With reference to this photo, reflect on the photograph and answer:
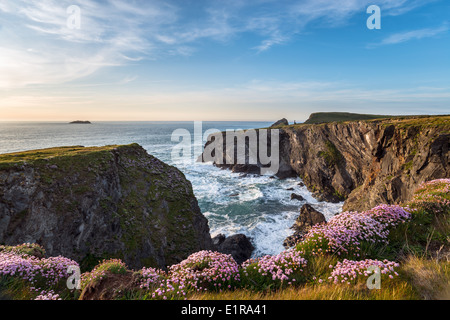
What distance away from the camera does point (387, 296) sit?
168 inches

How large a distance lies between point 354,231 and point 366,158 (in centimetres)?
3986

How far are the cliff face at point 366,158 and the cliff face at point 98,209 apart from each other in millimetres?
23636

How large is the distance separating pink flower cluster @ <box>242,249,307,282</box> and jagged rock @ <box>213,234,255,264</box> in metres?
20.0

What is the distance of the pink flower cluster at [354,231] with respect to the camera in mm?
6545

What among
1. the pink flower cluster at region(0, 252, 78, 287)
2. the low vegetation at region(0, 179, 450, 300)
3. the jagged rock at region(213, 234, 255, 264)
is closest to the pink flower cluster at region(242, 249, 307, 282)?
the low vegetation at region(0, 179, 450, 300)

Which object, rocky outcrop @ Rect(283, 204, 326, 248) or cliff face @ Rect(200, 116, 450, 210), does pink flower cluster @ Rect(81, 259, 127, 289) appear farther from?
rocky outcrop @ Rect(283, 204, 326, 248)

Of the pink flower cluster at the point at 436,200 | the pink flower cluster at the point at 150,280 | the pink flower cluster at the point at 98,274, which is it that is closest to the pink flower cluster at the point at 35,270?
the pink flower cluster at the point at 98,274

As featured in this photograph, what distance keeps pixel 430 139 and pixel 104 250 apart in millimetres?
33172

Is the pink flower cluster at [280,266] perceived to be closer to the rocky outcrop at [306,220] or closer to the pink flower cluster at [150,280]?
the pink flower cluster at [150,280]

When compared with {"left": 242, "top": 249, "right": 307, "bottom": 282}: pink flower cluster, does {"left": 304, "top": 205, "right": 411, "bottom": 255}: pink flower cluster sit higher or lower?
higher

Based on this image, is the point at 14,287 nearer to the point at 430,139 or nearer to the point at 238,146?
the point at 430,139

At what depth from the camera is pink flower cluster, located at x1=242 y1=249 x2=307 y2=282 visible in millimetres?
5766

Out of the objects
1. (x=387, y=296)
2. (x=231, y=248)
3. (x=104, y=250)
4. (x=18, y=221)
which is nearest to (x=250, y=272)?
(x=387, y=296)

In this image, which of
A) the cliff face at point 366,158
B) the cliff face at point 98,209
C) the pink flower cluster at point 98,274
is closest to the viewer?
the pink flower cluster at point 98,274
